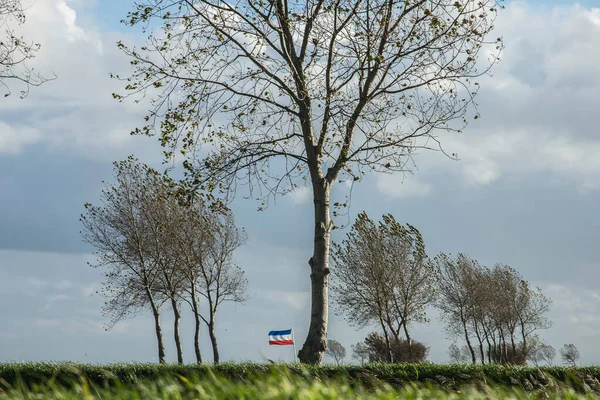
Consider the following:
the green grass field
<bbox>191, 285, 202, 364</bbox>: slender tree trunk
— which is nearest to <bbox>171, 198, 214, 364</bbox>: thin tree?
<bbox>191, 285, 202, 364</bbox>: slender tree trunk

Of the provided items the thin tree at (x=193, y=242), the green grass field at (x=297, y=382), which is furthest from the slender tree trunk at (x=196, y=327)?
the green grass field at (x=297, y=382)

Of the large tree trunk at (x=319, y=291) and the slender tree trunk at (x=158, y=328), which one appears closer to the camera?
the large tree trunk at (x=319, y=291)

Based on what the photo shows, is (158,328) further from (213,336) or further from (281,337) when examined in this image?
(281,337)

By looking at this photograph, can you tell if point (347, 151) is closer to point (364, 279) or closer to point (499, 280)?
point (364, 279)

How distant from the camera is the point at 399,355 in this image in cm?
3981

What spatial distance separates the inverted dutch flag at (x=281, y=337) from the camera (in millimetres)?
25547

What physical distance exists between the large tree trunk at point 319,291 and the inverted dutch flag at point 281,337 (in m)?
11.2

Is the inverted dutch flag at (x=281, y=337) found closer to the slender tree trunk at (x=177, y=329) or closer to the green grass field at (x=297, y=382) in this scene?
the slender tree trunk at (x=177, y=329)

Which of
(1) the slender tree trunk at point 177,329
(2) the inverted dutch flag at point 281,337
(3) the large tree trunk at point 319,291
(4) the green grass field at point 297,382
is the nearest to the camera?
(4) the green grass field at point 297,382

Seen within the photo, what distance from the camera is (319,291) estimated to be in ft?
47.0

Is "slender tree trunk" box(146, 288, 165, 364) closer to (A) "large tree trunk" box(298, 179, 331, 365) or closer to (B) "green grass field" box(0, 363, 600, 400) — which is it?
(B) "green grass field" box(0, 363, 600, 400)

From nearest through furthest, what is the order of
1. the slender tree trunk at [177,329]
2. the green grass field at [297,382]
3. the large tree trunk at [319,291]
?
the green grass field at [297,382] → the large tree trunk at [319,291] → the slender tree trunk at [177,329]

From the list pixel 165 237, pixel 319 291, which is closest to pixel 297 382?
pixel 319 291

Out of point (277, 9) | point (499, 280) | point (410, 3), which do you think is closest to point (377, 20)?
point (410, 3)
